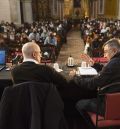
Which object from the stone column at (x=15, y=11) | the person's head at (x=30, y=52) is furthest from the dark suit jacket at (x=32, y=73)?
the stone column at (x=15, y=11)

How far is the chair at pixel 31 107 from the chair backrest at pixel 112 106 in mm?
459

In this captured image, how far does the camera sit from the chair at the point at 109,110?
284 cm

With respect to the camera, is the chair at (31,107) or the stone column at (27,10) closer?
the chair at (31,107)

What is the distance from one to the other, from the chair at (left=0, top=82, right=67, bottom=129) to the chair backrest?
0.46 meters

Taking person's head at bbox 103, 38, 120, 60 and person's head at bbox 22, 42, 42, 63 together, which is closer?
person's head at bbox 22, 42, 42, 63

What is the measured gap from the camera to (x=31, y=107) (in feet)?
9.25

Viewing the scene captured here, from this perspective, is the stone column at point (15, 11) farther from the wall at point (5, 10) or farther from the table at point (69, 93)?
the table at point (69, 93)

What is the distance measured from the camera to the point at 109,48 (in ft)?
11.3

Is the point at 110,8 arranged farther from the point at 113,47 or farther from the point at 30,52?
the point at 30,52

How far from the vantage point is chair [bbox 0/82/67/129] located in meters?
2.78

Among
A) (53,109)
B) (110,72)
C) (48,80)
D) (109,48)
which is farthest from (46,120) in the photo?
(109,48)

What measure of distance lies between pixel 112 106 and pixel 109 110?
69 millimetres

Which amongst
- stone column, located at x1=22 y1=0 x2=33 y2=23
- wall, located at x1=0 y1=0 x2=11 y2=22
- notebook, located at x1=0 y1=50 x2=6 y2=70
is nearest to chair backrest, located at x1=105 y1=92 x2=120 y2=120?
notebook, located at x1=0 y1=50 x2=6 y2=70

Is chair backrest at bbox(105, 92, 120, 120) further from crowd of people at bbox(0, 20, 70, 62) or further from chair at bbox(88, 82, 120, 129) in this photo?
crowd of people at bbox(0, 20, 70, 62)
